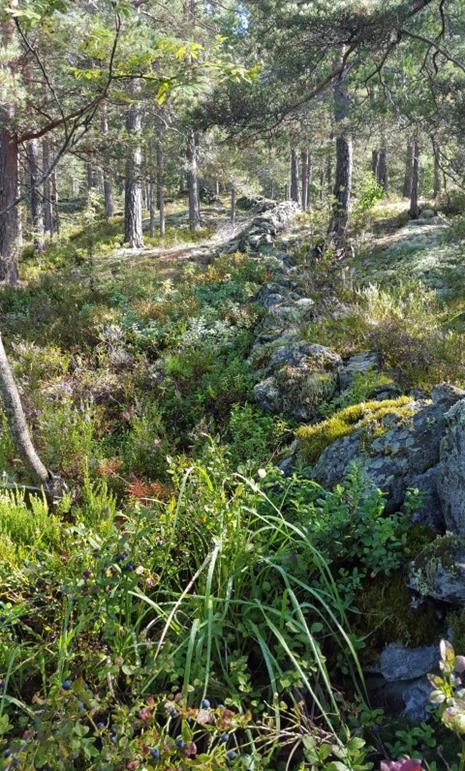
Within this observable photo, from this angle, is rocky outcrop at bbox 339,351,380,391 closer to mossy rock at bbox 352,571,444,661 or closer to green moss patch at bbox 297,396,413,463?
green moss patch at bbox 297,396,413,463

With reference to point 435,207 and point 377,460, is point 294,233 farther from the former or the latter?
point 377,460

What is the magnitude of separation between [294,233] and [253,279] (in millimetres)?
7734

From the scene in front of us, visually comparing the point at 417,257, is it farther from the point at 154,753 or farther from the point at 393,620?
the point at 154,753

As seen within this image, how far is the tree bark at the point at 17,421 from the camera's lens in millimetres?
3330

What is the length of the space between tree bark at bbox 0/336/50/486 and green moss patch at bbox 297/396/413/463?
2033 millimetres

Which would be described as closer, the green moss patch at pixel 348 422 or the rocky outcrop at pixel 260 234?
the green moss patch at pixel 348 422

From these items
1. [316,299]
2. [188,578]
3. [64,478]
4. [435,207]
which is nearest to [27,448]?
[64,478]

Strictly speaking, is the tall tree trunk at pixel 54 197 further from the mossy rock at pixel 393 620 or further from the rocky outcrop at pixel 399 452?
the mossy rock at pixel 393 620

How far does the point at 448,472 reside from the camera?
251 centimetres

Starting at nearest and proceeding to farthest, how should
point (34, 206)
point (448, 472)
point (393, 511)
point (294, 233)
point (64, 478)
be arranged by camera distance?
point (448, 472) → point (393, 511) → point (64, 478) → point (294, 233) → point (34, 206)

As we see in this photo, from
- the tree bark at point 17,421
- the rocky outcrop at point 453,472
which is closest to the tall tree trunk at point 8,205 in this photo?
the tree bark at point 17,421

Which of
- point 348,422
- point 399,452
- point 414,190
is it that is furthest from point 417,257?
point 399,452

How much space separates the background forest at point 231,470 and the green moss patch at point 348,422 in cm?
2

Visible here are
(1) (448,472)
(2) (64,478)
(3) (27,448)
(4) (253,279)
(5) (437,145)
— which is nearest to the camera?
(1) (448,472)
